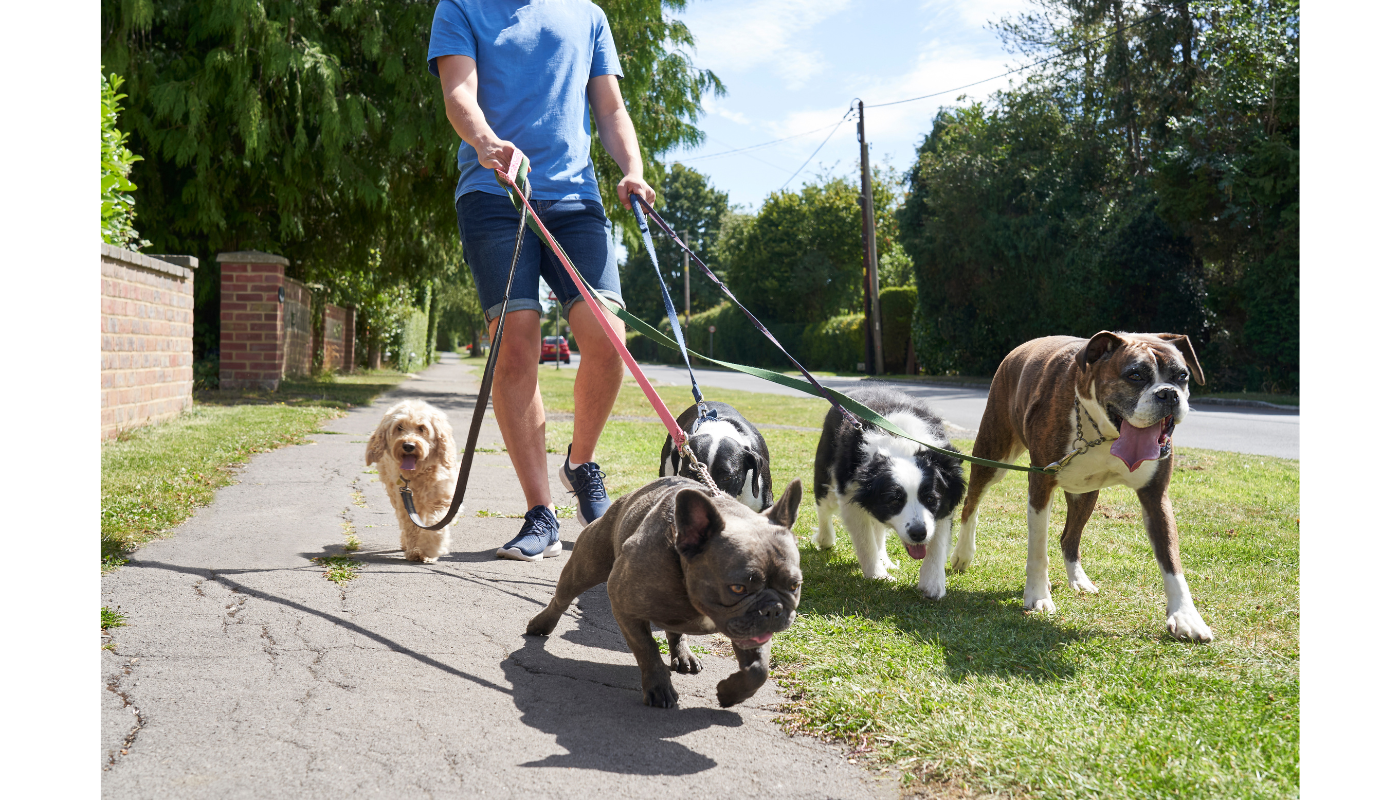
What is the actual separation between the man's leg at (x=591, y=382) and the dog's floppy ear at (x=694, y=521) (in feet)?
6.31

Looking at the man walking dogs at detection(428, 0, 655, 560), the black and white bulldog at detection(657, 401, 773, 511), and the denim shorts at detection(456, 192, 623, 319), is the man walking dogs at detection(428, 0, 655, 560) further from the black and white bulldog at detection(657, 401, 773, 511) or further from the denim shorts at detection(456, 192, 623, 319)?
the black and white bulldog at detection(657, 401, 773, 511)

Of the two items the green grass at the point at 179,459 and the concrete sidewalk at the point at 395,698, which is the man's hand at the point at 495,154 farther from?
the green grass at the point at 179,459

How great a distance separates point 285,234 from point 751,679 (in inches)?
585

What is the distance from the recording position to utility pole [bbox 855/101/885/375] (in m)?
31.8

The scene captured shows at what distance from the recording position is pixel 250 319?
13.9 metres

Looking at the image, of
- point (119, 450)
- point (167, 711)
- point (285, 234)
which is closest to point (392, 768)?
point (167, 711)

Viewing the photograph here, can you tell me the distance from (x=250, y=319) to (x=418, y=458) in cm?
1096

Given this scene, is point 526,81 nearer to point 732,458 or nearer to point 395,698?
point 732,458

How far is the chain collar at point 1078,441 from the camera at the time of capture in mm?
3605

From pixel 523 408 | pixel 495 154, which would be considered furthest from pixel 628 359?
pixel 523 408

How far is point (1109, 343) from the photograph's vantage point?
350cm

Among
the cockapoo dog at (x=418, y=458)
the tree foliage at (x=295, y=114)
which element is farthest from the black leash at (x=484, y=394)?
the tree foliage at (x=295, y=114)

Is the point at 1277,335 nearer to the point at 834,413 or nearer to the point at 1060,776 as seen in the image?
the point at 834,413

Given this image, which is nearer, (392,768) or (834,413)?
(392,768)
